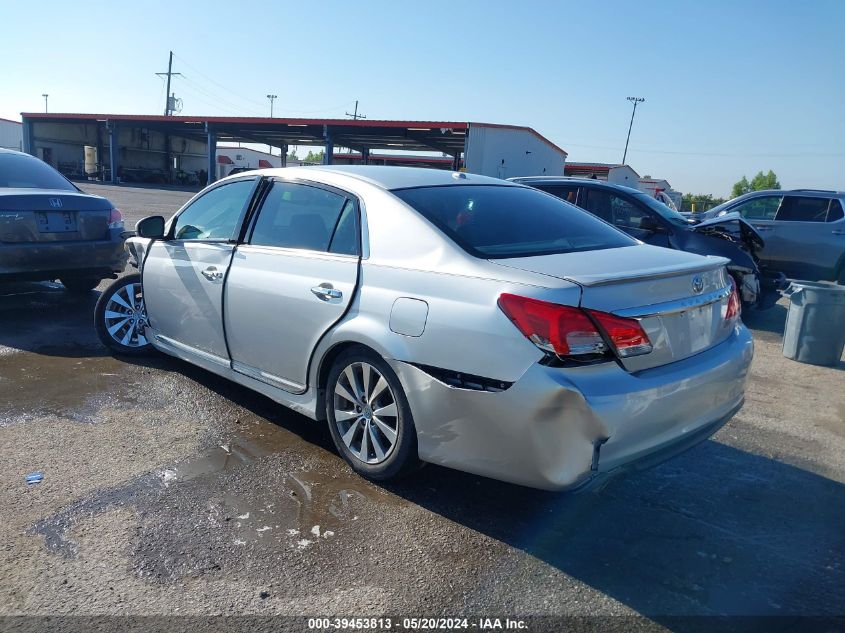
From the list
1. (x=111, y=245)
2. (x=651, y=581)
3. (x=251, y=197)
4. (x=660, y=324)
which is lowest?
(x=651, y=581)

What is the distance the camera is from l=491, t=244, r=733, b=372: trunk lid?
2807mm

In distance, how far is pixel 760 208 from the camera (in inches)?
439

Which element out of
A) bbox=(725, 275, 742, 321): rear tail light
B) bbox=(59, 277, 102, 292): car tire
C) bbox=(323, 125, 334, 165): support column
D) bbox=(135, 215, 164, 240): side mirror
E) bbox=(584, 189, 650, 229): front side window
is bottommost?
bbox=(59, 277, 102, 292): car tire

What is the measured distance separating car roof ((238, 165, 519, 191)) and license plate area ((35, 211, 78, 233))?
323 cm

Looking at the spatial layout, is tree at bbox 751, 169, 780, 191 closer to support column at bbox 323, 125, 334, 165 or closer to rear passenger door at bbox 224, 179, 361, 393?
support column at bbox 323, 125, 334, 165

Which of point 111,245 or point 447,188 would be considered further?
point 111,245

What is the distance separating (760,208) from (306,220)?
9.64 meters

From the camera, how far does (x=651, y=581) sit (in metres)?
2.76

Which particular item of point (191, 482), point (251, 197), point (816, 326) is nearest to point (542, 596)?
point (191, 482)

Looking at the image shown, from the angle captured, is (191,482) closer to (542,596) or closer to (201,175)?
(542,596)

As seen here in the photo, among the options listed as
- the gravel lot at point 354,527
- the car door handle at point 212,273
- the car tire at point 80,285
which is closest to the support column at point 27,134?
the car tire at point 80,285

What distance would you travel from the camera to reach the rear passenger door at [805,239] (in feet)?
33.8

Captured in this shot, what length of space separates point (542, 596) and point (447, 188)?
2.26 m

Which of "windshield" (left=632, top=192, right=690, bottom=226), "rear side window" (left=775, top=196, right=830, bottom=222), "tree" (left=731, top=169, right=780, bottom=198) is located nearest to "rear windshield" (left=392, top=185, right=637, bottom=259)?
"windshield" (left=632, top=192, right=690, bottom=226)
